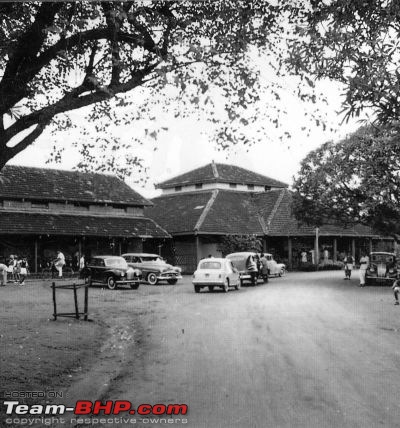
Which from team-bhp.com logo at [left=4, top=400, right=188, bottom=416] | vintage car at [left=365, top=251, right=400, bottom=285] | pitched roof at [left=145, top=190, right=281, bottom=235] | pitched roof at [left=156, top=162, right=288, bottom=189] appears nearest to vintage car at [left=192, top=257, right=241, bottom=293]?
vintage car at [left=365, top=251, right=400, bottom=285]

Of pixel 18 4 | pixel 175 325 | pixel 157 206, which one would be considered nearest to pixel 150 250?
pixel 157 206

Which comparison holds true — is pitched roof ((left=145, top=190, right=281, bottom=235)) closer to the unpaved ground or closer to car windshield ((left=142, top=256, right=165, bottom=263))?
car windshield ((left=142, top=256, right=165, bottom=263))

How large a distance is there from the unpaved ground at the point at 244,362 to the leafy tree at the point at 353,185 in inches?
370

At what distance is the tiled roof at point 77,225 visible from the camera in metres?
35.2

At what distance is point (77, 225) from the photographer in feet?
124

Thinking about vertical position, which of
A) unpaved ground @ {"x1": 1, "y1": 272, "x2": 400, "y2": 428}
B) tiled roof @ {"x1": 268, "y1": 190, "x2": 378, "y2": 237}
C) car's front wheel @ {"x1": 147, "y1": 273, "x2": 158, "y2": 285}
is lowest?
car's front wheel @ {"x1": 147, "y1": 273, "x2": 158, "y2": 285}

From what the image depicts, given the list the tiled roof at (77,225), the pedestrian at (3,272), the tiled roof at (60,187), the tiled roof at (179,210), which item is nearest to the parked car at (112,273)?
the pedestrian at (3,272)

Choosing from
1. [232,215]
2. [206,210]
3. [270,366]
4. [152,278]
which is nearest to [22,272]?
[152,278]

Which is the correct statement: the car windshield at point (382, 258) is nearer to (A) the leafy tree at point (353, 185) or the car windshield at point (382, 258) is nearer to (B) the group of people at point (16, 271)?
(A) the leafy tree at point (353, 185)

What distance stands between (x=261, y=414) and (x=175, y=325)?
8.28 m

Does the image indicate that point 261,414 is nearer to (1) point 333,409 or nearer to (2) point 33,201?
(1) point 333,409

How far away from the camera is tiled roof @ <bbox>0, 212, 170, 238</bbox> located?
35156mm

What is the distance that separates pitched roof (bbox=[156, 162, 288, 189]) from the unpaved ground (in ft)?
112

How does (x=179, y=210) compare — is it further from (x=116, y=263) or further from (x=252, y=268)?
(x=116, y=263)
